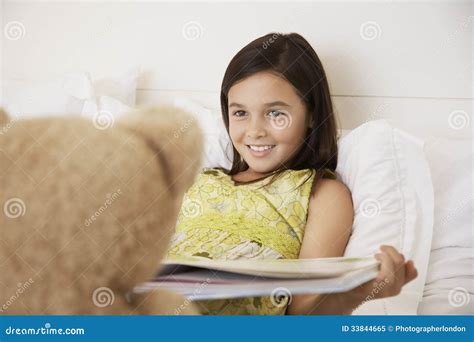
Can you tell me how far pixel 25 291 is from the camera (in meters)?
1.16

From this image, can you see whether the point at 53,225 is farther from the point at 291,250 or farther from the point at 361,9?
the point at 361,9

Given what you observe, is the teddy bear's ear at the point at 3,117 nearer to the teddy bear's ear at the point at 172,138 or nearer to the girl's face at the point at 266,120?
the teddy bear's ear at the point at 172,138

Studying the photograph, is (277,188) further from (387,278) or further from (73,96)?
(73,96)

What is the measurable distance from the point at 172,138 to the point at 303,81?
0.94ft

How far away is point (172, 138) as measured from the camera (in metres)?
1.25

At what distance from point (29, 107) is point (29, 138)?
0.52ft

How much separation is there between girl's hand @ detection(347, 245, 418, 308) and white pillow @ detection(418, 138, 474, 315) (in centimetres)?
7

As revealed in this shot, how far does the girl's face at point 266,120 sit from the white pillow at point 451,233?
0.97 feet

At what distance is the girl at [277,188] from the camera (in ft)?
4.03

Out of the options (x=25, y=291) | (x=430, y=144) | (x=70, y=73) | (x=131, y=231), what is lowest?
(x=25, y=291)

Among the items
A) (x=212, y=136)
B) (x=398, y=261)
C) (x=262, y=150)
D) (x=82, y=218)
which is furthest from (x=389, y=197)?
(x=82, y=218)

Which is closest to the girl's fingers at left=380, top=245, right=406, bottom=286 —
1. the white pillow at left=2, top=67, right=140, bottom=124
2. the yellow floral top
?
the yellow floral top

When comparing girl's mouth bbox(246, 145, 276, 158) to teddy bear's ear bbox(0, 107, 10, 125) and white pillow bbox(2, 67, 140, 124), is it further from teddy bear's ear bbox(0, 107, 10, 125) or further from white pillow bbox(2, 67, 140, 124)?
teddy bear's ear bbox(0, 107, 10, 125)

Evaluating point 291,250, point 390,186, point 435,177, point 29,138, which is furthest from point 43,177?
point 435,177
